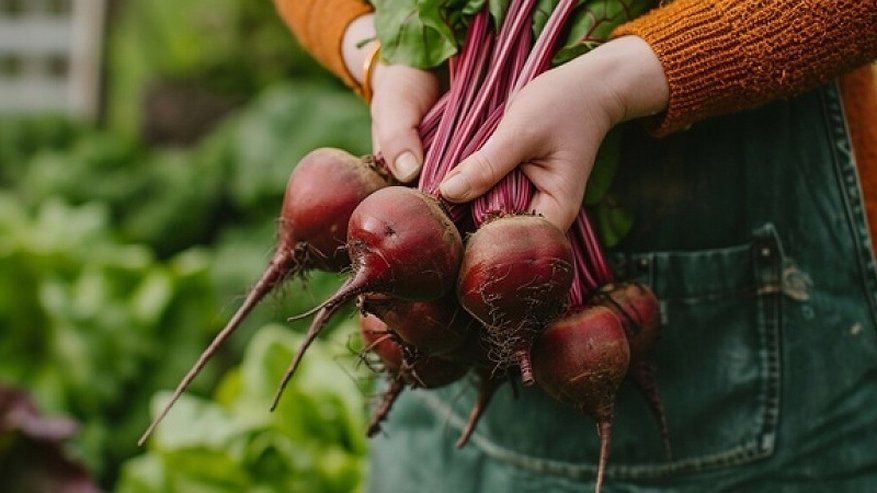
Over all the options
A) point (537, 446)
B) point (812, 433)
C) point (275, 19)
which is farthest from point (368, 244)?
point (275, 19)

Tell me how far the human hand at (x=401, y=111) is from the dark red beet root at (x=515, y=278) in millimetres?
134

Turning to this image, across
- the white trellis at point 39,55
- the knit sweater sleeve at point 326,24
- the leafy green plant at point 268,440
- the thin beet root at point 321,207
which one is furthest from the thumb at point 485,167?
the white trellis at point 39,55

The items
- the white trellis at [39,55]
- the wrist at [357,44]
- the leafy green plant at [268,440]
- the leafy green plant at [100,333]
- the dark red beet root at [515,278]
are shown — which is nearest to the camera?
the dark red beet root at [515,278]

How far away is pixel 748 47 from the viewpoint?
0.99 meters

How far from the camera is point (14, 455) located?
2.13m

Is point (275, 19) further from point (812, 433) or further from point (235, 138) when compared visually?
point (812, 433)

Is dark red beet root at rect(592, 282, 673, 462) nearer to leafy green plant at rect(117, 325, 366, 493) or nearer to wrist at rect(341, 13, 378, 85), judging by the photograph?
wrist at rect(341, 13, 378, 85)

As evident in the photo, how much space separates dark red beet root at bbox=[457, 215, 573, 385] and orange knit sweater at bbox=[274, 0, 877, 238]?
188 millimetres

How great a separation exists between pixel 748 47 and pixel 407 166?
1.09 feet

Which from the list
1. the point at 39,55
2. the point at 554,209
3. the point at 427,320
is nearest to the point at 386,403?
the point at 427,320

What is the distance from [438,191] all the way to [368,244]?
10 centimetres

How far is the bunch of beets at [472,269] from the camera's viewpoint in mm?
941

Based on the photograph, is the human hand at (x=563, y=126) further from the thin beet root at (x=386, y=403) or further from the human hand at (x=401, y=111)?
the thin beet root at (x=386, y=403)

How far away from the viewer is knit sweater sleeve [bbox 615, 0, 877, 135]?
0.98 m
